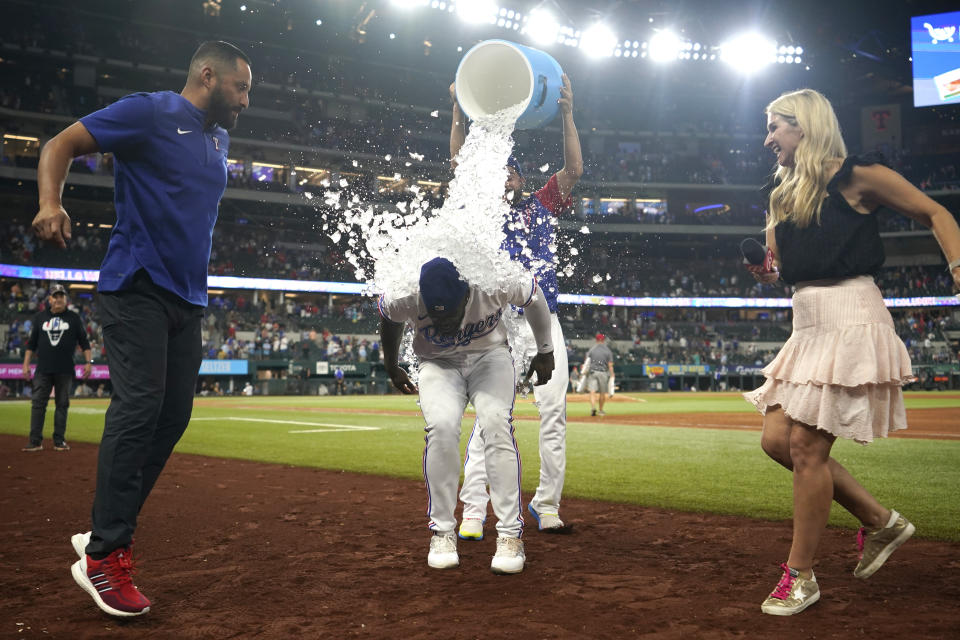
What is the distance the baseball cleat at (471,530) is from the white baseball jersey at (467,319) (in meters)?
1.13

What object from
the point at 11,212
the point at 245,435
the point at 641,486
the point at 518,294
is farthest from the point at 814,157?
the point at 11,212

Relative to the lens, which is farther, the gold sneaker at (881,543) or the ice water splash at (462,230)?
the ice water splash at (462,230)

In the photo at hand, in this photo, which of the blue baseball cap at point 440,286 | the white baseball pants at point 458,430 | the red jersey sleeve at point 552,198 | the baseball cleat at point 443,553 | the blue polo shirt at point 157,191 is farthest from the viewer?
the red jersey sleeve at point 552,198

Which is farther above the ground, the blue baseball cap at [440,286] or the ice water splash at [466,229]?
the ice water splash at [466,229]

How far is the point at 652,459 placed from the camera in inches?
353

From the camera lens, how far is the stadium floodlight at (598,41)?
32312 millimetres

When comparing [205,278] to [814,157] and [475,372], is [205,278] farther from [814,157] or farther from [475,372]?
[814,157]

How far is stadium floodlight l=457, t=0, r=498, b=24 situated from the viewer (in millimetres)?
35125

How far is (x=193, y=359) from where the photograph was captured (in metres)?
3.60

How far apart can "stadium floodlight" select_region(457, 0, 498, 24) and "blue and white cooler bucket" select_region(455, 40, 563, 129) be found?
3123 cm

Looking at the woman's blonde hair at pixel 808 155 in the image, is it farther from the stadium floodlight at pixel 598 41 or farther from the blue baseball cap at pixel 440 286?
the stadium floodlight at pixel 598 41

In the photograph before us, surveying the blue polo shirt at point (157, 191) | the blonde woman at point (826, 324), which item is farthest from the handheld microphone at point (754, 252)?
the blue polo shirt at point (157, 191)

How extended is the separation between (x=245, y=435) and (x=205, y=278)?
9422 millimetres

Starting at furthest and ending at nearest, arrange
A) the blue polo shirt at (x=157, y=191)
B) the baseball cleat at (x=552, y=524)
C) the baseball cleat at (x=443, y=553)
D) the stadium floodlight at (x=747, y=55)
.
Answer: the stadium floodlight at (x=747, y=55) < the baseball cleat at (x=552, y=524) < the baseball cleat at (x=443, y=553) < the blue polo shirt at (x=157, y=191)
